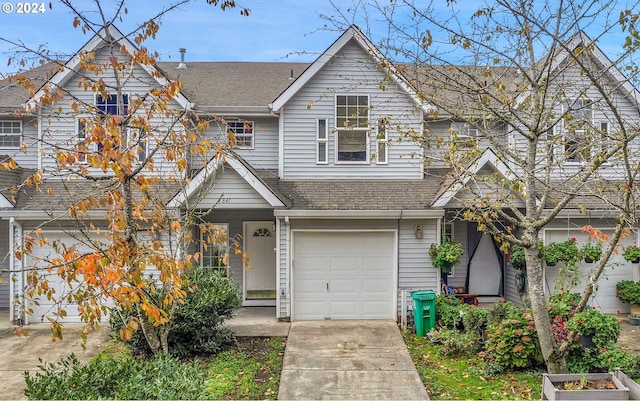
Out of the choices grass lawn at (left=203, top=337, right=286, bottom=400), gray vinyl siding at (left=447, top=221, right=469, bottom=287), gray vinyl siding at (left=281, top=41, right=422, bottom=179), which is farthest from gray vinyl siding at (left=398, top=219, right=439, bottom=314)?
grass lawn at (left=203, top=337, right=286, bottom=400)

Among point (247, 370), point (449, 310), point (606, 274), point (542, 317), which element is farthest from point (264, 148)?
point (606, 274)

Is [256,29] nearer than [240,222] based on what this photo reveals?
Yes

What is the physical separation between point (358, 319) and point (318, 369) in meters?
3.52

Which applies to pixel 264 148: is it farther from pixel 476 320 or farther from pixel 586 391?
pixel 586 391

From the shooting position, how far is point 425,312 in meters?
9.99

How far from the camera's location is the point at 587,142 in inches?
260

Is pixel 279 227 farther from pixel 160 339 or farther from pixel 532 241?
pixel 532 241

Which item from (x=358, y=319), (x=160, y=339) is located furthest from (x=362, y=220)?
(x=160, y=339)

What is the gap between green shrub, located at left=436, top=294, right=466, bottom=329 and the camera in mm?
9438

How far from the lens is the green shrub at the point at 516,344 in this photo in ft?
24.5

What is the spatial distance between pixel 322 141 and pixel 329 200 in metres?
1.81

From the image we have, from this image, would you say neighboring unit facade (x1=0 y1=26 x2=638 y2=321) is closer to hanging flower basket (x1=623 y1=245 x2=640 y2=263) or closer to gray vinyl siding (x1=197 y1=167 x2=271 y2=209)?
gray vinyl siding (x1=197 y1=167 x2=271 y2=209)

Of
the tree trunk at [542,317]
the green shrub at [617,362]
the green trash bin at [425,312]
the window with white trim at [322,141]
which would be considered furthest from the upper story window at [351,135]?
the green shrub at [617,362]

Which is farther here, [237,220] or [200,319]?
[237,220]
